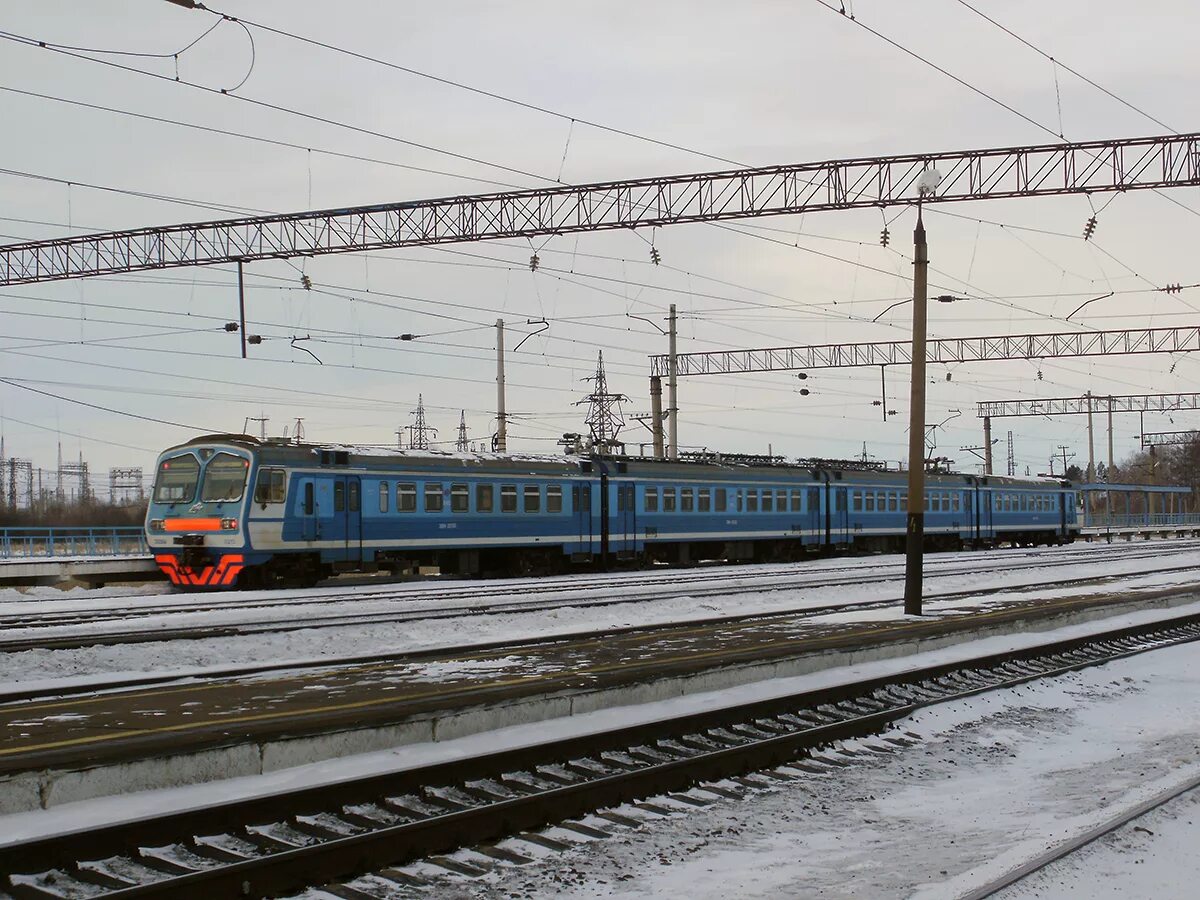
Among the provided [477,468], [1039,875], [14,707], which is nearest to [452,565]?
[477,468]

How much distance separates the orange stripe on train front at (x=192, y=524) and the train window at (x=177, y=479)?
1.54 feet

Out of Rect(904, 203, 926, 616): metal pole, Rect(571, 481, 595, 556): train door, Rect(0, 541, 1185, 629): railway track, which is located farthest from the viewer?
Rect(571, 481, 595, 556): train door

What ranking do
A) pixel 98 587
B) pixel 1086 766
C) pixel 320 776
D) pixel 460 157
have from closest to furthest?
pixel 320 776 → pixel 1086 766 → pixel 460 157 → pixel 98 587

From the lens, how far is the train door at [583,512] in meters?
33.1

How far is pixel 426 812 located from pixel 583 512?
84.5 feet

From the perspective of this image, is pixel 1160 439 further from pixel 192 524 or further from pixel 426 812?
pixel 426 812

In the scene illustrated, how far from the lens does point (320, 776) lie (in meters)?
8.09

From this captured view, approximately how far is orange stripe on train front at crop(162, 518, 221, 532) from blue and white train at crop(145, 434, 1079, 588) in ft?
0.10

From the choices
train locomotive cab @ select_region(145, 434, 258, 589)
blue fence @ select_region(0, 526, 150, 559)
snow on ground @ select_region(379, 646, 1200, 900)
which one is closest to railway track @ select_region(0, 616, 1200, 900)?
snow on ground @ select_region(379, 646, 1200, 900)

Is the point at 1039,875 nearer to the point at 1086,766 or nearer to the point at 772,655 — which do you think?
the point at 1086,766

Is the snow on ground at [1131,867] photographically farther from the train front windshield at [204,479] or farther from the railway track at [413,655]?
the train front windshield at [204,479]

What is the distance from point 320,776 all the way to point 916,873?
3.74 m

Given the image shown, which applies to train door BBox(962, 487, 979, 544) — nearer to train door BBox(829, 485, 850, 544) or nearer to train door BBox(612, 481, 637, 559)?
train door BBox(829, 485, 850, 544)

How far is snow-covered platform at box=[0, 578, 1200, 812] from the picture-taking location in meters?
7.80
